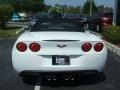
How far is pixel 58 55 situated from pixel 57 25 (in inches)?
77.8

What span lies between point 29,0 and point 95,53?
86188mm

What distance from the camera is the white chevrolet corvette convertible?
8.82 meters

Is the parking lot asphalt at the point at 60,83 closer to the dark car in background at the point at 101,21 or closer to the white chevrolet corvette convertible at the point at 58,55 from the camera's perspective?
the white chevrolet corvette convertible at the point at 58,55

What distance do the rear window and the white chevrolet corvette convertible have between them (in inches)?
48.3

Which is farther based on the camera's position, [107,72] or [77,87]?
[107,72]

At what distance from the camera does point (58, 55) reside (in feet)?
29.0

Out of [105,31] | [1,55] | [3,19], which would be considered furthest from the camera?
[3,19]

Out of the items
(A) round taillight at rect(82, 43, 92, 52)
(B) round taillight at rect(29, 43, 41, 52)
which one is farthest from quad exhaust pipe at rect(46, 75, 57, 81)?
(A) round taillight at rect(82, 43, 92, 52)

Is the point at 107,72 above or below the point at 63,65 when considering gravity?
below

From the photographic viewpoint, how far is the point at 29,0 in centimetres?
9425

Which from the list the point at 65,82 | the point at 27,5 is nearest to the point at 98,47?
the point at 65,82

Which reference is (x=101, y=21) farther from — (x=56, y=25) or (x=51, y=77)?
(x=51, y=77)

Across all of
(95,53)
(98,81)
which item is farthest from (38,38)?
(98,81)

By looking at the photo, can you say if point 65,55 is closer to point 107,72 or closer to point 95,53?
point 95,53
